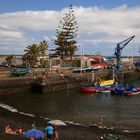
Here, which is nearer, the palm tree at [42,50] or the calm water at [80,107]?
the calm water at [80,107]

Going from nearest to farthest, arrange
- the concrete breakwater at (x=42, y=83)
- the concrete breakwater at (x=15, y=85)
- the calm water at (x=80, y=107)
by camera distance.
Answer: the calm water at (x=80, y=107) → the concrete breakwater at (x=15, y=85) → the concrete breakwater at (x=42, y=83)

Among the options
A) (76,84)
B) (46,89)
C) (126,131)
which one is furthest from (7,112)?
(76,84)

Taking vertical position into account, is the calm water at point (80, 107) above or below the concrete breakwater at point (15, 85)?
below

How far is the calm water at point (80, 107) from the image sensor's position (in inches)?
1764

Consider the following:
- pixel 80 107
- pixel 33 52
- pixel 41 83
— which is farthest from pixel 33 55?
pixel 80 107

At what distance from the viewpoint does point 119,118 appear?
4556cm

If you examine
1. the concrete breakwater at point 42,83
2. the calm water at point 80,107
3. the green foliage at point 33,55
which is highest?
the green foliage at point 33,55

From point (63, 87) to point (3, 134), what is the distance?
4758cm

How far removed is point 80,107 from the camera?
2142 inches

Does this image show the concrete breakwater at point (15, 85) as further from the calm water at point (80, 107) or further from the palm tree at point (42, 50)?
the palm tree at point (42, 50)

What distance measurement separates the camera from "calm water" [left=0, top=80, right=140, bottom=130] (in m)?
44.8

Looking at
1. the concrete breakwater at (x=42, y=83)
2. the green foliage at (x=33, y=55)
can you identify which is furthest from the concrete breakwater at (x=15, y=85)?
the green foliage at (x=33, y=55)

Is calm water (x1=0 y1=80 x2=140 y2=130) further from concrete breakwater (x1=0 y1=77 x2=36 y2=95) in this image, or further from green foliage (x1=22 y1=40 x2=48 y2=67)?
green foliage (x1=22 y1=40 x2=48 y2=67)

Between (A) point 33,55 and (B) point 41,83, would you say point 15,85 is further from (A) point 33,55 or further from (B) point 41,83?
(A) point 33,55
